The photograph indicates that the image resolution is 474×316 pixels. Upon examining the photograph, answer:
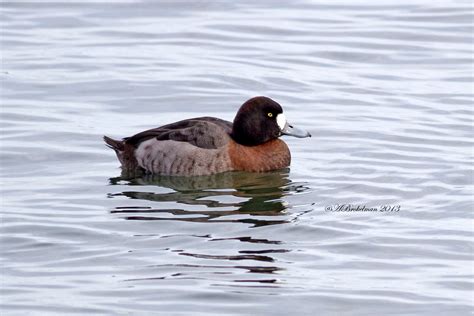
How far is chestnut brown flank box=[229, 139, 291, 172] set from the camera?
46.3 ft

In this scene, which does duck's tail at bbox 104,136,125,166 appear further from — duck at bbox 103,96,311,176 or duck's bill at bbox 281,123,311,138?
duck's bill at bbox 281,123,311,138

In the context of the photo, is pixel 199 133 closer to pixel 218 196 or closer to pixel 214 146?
pixel 214 146

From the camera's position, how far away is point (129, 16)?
22.0 meters

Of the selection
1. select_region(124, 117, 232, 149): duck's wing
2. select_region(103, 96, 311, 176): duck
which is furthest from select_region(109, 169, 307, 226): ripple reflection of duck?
select_region(124, 117, 232, 149): duck's wing

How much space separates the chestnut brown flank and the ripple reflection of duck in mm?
70

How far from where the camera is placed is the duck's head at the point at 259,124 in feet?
46.8

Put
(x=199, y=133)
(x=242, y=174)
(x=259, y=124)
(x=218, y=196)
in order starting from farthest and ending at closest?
1. (x=259, y=124)
2. (x=199, y=133)
3. (x=242, y=174)
4. (x=218, y=196)

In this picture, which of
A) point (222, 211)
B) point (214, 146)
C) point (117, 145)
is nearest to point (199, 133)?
point (214, 146)

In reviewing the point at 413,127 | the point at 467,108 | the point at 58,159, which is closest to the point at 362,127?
the point at 413,127

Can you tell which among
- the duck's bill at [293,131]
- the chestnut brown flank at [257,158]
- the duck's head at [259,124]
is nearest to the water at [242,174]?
the chestnut brown flank at [257,158]

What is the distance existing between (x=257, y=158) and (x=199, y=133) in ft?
2.03

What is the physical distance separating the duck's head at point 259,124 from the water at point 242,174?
16.3 inches

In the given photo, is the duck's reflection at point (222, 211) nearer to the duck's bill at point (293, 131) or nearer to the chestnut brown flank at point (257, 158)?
the chestnut brown flank at point (257, 158)

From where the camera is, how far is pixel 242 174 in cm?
1406
